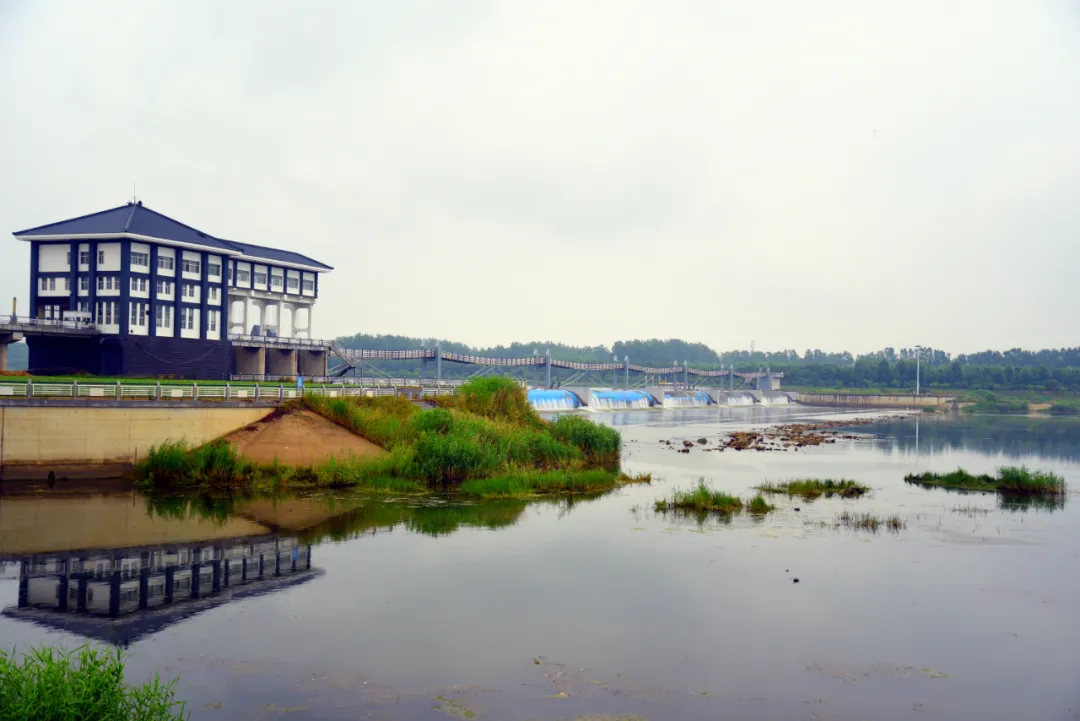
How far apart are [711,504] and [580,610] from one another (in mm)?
14415

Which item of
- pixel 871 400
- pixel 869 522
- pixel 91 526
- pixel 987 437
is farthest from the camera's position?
pixel 871 400

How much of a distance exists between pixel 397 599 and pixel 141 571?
8149mm

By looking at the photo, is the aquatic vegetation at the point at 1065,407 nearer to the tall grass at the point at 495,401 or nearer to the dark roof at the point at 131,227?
the tall grass at the point at 495,401

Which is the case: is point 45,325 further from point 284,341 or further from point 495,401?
point 495,401

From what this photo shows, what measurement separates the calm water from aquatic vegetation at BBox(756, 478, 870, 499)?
2.84 m

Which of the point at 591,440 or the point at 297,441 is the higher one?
the point at 297,441

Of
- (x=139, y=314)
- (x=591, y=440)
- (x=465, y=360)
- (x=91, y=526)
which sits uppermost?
(x=139, y=314)

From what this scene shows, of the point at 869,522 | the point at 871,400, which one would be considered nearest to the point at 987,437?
the point at 869,522

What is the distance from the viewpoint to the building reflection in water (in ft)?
59.0

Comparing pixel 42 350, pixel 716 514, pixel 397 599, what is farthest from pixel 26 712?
pixel 42 350

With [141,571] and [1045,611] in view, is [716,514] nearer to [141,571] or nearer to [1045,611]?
[1045,611]

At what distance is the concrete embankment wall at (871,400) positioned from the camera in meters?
156

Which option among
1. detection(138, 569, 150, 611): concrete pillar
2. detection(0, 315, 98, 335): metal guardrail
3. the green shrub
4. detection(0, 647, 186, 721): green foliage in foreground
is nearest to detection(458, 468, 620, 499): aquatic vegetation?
the green shrub

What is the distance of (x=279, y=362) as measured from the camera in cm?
7012
